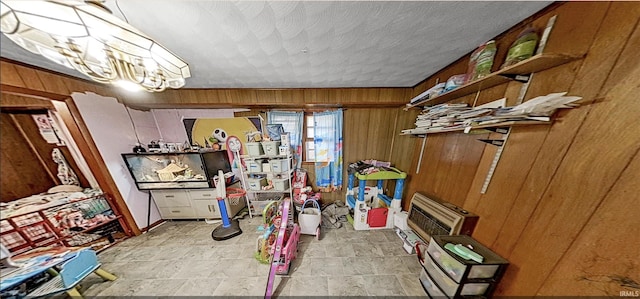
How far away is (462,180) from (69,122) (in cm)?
401

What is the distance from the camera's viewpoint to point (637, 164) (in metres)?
0.63

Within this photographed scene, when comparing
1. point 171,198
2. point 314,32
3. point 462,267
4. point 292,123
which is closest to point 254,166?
point 292,123

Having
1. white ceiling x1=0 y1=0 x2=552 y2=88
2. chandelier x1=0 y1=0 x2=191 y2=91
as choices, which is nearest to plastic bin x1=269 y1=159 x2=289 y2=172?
white ceiling x1=0 y1=0 x2=552 y2=88

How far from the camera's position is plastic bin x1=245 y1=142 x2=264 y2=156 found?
211 centimetres

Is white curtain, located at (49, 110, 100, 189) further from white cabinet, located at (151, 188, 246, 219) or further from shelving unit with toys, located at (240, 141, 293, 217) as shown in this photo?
shelving unit with toys, located at (240, 141, 293, 217)

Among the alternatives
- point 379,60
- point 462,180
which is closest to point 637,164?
point 462,180

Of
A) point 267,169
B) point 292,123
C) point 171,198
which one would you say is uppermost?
point 292,123

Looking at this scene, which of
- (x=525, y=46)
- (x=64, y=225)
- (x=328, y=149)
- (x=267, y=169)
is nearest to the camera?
(x=525, y=46)

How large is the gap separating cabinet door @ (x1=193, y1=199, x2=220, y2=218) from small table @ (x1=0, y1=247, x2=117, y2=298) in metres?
1.02

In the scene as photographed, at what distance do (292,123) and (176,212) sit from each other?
2389mm

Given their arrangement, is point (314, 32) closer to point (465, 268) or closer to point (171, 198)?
point (465, 268)

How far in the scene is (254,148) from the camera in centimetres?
213

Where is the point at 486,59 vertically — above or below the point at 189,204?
above

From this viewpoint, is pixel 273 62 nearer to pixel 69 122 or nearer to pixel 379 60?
pixel 379 60
